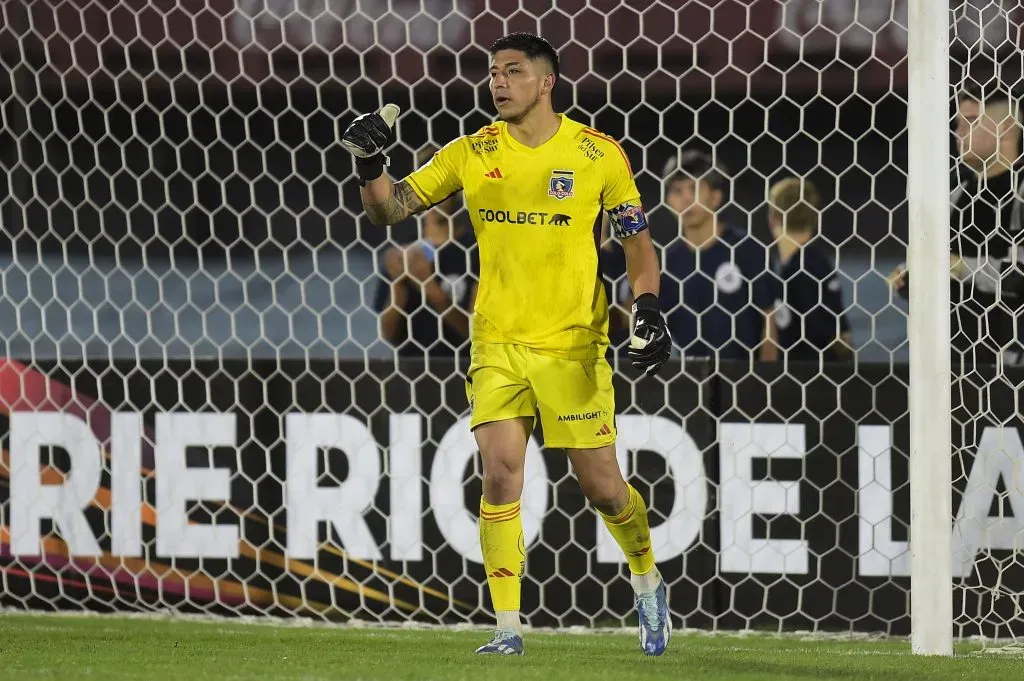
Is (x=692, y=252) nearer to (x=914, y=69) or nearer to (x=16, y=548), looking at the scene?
(x=914, y=69)

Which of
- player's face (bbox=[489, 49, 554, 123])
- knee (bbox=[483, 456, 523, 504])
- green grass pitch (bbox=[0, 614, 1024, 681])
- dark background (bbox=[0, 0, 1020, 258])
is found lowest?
green grass pitch (bbox=[0, 614, 1024, 681])

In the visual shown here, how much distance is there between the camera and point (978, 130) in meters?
4.41

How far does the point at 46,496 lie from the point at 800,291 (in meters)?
2.67

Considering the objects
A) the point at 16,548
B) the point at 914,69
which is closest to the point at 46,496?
the point at 16,548

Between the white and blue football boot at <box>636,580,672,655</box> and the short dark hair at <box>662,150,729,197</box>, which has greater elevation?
the short dark hair at <box>662,150,729,197</box>

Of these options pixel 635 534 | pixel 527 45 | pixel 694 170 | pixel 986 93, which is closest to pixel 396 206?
pixel 527 45

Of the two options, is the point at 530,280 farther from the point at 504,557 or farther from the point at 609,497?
the point at 504,557

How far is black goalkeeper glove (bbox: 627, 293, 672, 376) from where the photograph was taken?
3.48 metres

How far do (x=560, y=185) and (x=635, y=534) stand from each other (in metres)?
0.96

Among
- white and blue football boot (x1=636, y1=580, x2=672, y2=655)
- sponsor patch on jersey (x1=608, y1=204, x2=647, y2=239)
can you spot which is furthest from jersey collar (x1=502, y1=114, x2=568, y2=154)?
white and blue football boot (x1=636, y1=580, x2=672, y2=655)

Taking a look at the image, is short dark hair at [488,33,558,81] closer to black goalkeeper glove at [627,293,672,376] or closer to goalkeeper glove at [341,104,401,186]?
goalkeeper glove at [341,104,401,186]

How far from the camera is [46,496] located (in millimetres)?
4832

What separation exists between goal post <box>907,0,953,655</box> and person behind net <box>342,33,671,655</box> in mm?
698

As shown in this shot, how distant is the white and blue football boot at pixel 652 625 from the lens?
3.76 metres
